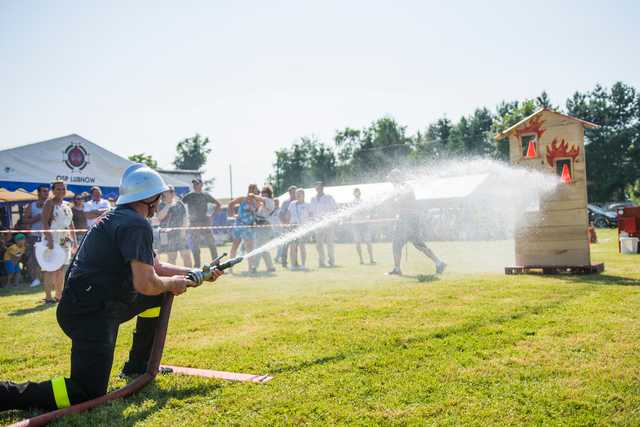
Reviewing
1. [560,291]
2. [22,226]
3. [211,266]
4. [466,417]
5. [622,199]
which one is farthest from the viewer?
[622,199]

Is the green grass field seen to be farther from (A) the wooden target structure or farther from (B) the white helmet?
(B) the white helmet

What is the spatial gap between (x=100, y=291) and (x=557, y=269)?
319 inches

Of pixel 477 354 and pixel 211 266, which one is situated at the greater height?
pixel 211 266

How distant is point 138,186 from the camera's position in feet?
11.7

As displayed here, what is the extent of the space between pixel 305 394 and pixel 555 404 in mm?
1634

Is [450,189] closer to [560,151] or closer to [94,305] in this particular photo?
[560,151]

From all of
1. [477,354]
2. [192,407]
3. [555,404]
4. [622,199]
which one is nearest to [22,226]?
[192,407]

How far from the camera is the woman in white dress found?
860 cm

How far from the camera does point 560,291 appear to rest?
7.10m

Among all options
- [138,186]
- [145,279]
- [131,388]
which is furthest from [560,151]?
[131,388]

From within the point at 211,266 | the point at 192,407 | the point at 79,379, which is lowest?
the point at 192,407

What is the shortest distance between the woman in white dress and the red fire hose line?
567 cm

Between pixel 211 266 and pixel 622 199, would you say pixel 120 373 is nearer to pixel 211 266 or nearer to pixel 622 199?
pixel 211 266

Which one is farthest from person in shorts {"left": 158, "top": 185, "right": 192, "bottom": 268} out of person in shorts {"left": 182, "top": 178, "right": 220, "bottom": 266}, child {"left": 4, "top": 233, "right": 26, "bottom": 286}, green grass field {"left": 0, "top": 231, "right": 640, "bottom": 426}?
green grass field {"left": 0, "top": 231, "right": 640, "bottom": 426}
